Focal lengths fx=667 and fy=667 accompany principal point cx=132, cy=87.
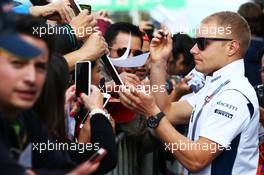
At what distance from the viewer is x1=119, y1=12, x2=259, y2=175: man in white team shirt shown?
173 inches

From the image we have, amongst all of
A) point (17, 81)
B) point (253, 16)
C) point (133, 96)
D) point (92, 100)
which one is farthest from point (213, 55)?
point (253, 16)

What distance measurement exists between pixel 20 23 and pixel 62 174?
2.29 ft

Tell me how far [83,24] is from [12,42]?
1.78 meters

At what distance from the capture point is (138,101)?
441cm

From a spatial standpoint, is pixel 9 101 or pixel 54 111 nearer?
pixel 9 101

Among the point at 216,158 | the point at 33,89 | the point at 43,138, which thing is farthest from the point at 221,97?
the point at 33,89

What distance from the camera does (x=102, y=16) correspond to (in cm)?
660

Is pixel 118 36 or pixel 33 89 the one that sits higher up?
pixel 33 89

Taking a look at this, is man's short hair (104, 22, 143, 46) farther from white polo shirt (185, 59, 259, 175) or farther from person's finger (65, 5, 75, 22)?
white polo shirt (185, 59, 259, 175)

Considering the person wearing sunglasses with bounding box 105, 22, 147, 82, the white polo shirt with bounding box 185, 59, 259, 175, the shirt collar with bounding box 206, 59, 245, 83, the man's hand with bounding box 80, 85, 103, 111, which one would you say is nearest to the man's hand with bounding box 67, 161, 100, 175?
the man's hand with bounding box 80, 85, 103, 111

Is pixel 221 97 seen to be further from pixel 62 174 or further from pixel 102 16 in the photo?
pixel 102 16

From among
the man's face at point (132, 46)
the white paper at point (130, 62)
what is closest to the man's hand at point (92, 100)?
the white paper at point (130, 62)

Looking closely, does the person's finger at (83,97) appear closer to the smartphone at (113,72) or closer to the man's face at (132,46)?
the smartphone at (113,72)

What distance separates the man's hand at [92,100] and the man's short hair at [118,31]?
2329mm
